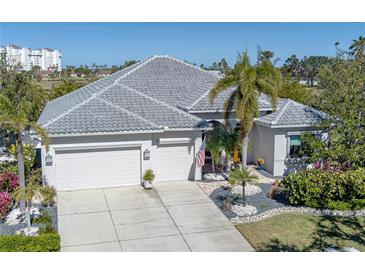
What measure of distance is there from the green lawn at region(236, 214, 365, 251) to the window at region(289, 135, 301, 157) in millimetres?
6015

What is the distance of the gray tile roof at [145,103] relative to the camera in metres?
20.3

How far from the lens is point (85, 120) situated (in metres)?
20.4

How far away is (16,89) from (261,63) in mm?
17908

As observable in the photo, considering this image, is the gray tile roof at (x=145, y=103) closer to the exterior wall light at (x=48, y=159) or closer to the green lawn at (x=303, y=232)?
the exterior wall light at (x=48, y=159)

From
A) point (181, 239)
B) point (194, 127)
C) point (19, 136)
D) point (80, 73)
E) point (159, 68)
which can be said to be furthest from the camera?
point (80, 73)

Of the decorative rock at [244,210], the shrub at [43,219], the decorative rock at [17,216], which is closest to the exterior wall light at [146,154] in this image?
the decorative rock at [244,210]

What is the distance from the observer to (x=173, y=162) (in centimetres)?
2194

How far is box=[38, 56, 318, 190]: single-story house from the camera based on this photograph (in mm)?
19984

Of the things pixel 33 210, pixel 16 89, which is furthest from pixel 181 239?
pixel 16 89

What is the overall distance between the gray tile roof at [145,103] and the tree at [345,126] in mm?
3551

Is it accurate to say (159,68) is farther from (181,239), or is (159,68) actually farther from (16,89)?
(181,239)

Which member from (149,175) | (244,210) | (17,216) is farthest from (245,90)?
(17,216)

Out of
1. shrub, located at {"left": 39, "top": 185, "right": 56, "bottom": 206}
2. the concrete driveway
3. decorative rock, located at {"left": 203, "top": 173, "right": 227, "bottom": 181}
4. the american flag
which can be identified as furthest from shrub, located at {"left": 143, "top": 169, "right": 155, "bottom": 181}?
shrub, located at {"left": 39, "top": 185, "right": 56, "bottom": 206}

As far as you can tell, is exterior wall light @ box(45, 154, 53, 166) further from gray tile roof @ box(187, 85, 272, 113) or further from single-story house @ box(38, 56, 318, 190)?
gray tile roof @ box(187, 85, 272, 113)
